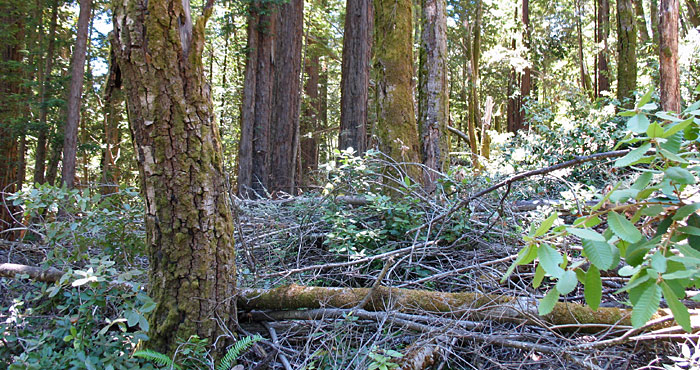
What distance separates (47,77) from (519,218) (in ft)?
42.3

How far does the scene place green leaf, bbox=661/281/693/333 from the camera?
1.08 meters

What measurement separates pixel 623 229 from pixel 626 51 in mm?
11531

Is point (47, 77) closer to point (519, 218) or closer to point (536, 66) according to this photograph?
point (519, 218)

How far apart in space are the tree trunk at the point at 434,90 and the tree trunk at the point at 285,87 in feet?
18.5

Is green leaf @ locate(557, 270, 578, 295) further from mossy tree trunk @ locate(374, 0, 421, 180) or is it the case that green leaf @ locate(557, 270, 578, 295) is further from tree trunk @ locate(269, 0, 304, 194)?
tree trunk @ locate(269, 0, 304, 194)

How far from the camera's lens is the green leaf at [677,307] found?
108cm

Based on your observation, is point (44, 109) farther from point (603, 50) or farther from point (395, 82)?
point (603, 50)

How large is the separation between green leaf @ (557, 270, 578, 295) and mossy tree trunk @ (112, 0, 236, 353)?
1.98 meters

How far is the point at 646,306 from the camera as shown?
3.55 ft

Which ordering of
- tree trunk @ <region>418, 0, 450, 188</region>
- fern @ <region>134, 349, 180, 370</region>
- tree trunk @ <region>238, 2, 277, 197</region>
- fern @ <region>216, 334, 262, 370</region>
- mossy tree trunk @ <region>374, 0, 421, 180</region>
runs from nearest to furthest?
1. fern @ <region>134, 349, 180, 370</region>
2. fern @ <region>216, 334, 262, 370</region>
3. mossy tree trunk @ <region>374, 0, 421, 180</region>
4. tree trunk @ <region>418, 0, 450, 188</region>
5. tree trunk @ <region>238, 2, 277, 197</region>

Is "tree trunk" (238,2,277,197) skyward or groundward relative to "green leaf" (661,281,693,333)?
skyward

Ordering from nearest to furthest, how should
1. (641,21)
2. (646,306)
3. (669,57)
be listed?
1. (646,306)
2. (669,57)
3. (641,21)

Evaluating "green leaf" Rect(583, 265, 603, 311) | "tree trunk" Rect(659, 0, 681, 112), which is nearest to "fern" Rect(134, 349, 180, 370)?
"green leaf" Rect(583, 265, 603, 311)

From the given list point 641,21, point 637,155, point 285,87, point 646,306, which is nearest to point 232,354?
point 646,306
